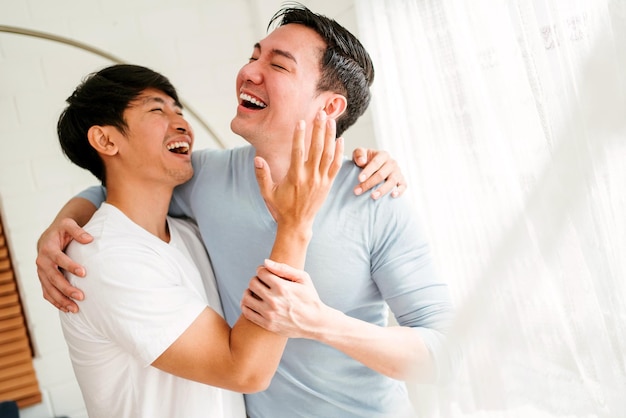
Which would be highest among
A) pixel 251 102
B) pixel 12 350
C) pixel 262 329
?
pixel 251 102

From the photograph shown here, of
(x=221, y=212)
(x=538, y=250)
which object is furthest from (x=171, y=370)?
(x=538, y=250)

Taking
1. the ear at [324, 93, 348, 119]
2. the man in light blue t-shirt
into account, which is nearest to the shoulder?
the man in light blue t-shirt

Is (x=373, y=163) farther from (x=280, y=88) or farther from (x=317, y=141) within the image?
(x=317, y=141)

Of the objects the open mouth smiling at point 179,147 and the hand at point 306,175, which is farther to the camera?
the open mouth smiling at point 179,147

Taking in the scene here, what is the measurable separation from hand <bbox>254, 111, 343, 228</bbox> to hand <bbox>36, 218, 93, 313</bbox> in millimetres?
478

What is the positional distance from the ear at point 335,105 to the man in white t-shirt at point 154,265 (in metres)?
0.38

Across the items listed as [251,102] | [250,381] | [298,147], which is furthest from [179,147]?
[250,381]

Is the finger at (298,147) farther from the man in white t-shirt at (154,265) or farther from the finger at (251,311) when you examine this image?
the finger at (251,311)

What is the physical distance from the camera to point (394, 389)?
156cm

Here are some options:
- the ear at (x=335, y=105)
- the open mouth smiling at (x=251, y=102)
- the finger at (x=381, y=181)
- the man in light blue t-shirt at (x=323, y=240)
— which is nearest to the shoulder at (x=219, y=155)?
the man in light blue t-shirt at (x=323, y=240)

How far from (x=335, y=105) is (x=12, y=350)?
6.22 ft

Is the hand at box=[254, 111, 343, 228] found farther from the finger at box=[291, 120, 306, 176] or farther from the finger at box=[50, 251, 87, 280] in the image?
the finger at box=[50, 251, 87, 280]

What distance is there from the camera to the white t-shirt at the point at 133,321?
4.05 feet

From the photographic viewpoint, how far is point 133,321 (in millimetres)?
1231
